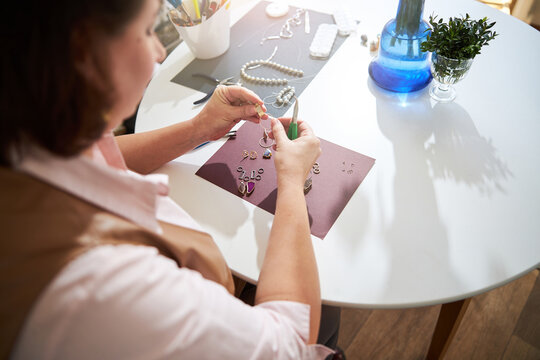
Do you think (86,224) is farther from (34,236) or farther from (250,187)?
(250,187)

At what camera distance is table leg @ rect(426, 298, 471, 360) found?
3.41 feet

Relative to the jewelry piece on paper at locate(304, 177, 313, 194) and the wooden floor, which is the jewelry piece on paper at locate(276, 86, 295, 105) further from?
the wooden floor

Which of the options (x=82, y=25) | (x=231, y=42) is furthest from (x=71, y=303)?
(x=231, y=42)

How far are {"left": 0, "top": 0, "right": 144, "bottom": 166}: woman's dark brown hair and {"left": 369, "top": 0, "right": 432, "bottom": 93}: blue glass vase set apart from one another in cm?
74

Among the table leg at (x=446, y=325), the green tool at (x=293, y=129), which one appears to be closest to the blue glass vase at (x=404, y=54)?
the green tool at (x=293, y=129)

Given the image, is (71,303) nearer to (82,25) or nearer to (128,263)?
(128,263)

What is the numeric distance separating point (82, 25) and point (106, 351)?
0.38 m

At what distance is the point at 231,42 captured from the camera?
134 cm

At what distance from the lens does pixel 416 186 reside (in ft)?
2.95

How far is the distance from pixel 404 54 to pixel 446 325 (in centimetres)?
78

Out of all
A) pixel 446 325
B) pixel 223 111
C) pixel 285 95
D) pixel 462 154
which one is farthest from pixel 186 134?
pixel 446 325

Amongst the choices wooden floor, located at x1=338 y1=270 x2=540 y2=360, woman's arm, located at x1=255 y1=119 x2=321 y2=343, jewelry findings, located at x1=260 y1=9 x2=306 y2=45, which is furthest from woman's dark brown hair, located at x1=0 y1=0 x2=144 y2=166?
wooden floor, located at x1=338 y1=270 x2=540 y2=360

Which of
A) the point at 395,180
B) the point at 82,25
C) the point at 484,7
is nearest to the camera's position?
the point at 82,25

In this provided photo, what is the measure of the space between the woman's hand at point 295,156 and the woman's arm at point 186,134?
5.4 inches
